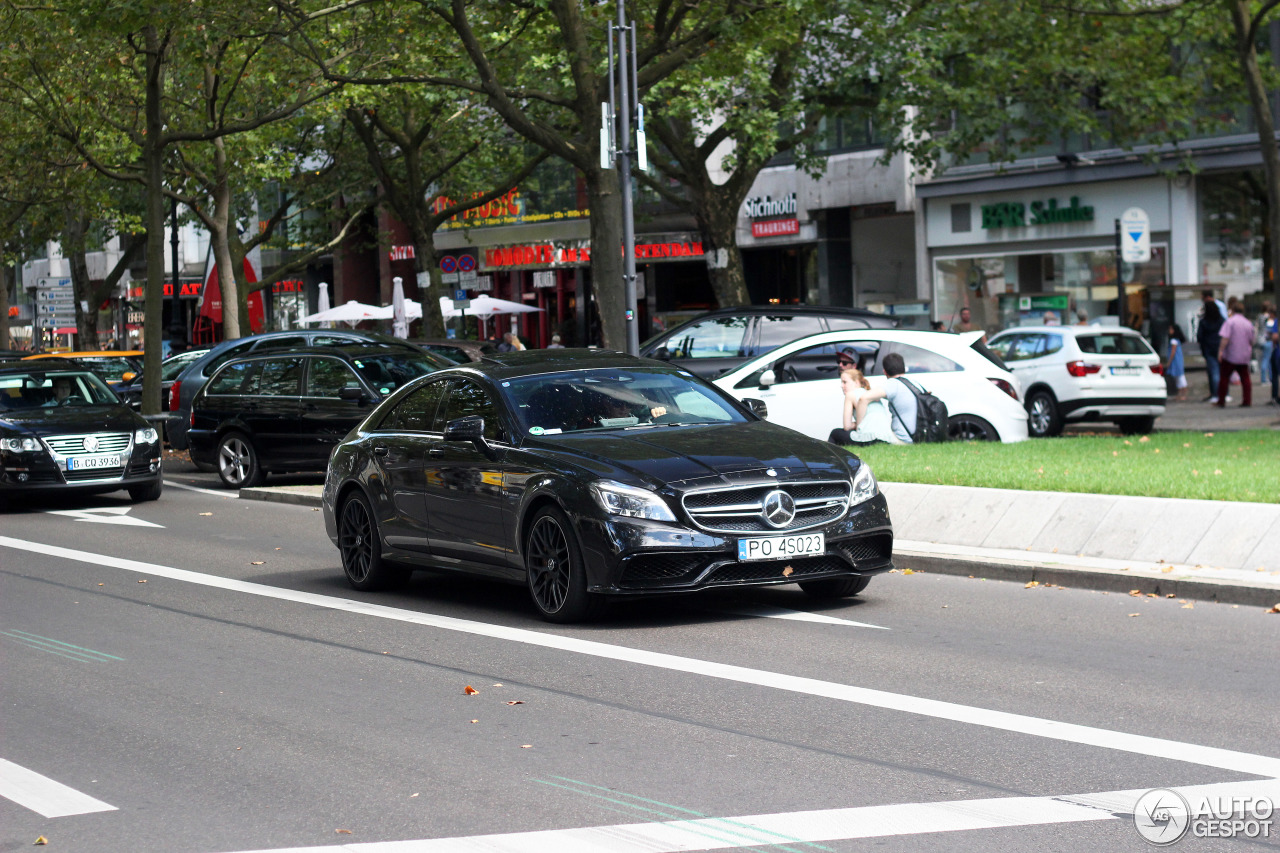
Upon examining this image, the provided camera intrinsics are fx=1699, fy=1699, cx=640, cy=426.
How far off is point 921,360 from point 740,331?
159 inches

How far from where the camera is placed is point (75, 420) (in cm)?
1864

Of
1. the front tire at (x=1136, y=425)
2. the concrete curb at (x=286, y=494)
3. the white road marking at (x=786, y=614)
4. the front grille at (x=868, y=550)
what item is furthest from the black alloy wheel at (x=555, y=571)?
the front tire at (x=1136, y=425)

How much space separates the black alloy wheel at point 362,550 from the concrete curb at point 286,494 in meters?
6.40

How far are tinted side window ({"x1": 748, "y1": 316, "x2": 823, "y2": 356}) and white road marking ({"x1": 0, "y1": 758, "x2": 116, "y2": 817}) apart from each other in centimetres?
1587

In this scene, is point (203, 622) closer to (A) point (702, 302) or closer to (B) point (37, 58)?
(B) point (37, 58)

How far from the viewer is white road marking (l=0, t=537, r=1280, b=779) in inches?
Result: 243

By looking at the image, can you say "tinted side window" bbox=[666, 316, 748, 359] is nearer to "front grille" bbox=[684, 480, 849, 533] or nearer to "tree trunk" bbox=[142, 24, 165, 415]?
"tree trunk" bbox=[142, 24, 165, 415]

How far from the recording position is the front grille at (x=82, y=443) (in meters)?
18.2

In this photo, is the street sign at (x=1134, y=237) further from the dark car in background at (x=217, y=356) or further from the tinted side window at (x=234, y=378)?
the tinted side window at (x=234, y=378)

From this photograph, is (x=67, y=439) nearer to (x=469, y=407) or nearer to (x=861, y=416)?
(x=861, y=416)

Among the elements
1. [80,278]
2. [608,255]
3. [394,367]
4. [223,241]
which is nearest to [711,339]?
[608,255]

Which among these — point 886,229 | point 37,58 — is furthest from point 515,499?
point 886,229

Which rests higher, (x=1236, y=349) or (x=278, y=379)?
(x=278, y=379)

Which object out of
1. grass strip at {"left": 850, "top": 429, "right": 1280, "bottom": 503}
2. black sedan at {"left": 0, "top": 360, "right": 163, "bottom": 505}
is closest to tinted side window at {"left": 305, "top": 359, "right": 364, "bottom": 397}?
black sedan at {"left": 0, "top": 360, "right": 163, "bottom": 505}
